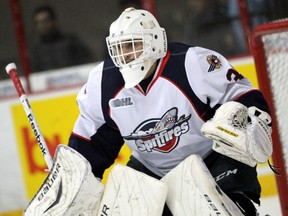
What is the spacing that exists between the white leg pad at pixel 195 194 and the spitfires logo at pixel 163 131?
0.25m

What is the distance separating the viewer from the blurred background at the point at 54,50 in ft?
16.1

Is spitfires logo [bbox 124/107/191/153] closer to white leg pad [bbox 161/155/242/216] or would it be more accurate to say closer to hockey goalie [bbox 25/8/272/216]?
hockey goalie [bbox 25/8/272/216]

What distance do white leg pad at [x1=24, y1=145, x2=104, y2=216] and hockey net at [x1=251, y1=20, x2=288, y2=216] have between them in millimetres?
807

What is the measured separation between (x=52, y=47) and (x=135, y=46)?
7.09ft

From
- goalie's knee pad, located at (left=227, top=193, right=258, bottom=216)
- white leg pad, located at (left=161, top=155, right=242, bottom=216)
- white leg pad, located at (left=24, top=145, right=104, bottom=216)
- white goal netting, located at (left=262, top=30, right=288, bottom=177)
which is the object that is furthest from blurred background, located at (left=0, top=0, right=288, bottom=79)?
white leg pad, located at (left=24, top=145, right=104, bottom=216)

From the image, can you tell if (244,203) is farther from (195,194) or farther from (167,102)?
(167,102)

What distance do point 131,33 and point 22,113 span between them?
85.5 inches

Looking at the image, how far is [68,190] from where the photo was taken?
2.82 meters

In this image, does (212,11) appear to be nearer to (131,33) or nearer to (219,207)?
(131,33)

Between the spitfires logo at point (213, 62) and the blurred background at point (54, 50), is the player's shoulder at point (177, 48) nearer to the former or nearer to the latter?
the spitfires logo at point (213, 62)

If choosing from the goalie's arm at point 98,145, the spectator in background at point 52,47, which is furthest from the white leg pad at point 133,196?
the spectator in background at point 52,47

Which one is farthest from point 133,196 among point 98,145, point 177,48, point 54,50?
point 54,50

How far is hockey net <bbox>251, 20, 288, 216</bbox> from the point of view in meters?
3.29

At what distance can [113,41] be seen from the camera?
312 cm
